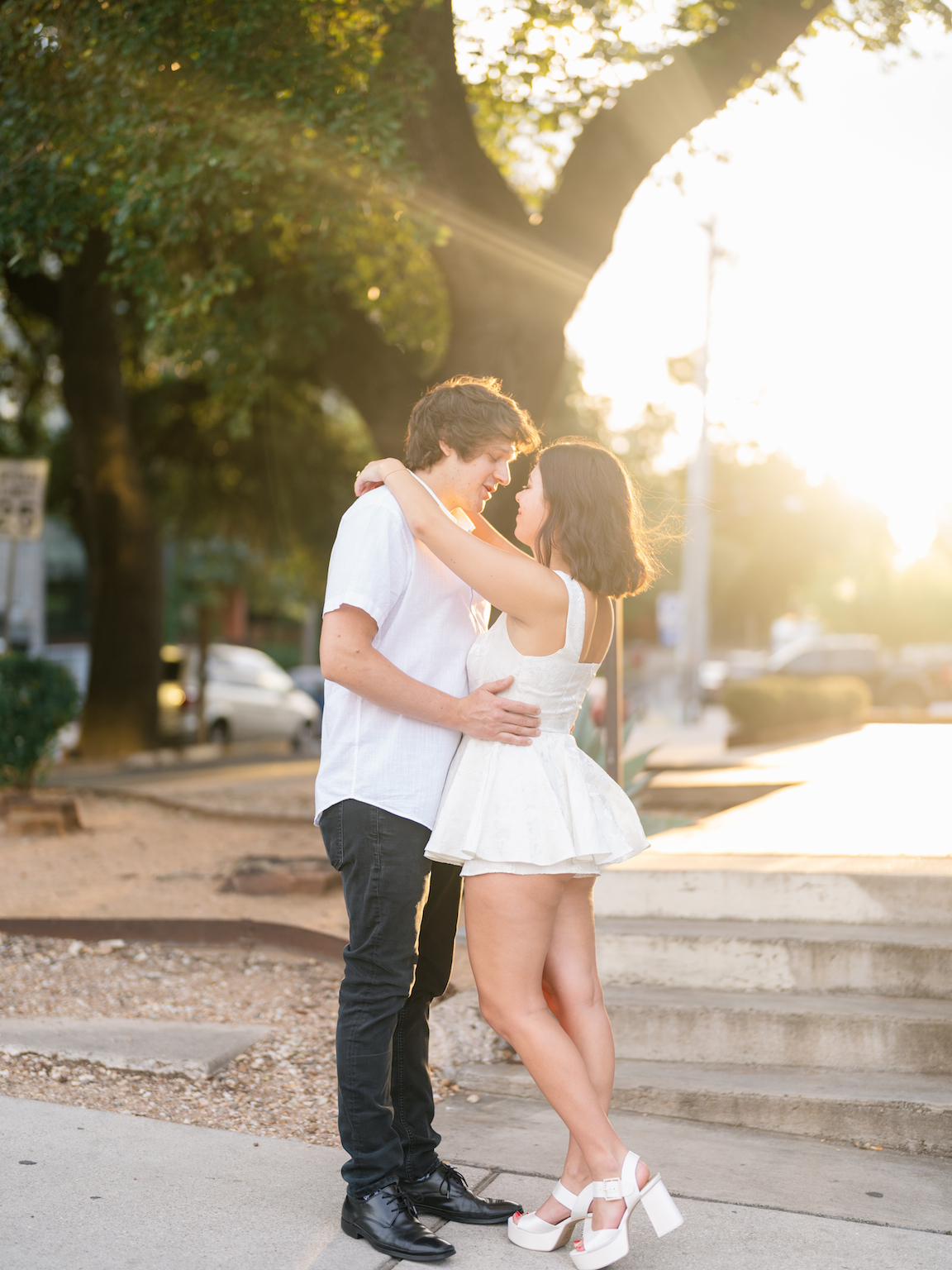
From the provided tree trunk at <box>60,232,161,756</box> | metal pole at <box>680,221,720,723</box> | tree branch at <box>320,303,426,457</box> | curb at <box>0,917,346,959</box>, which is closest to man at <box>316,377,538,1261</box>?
curb at <box>0,917,346,959</box>

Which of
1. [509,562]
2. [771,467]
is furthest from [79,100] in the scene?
[771,467]

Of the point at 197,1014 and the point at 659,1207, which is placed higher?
the point at 659,1207

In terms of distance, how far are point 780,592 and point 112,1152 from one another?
72966mm

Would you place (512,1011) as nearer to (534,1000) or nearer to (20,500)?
(534,1000)

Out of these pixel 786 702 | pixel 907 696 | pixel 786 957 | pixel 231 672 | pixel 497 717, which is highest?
pixel 497 717

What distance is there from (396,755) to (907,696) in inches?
995

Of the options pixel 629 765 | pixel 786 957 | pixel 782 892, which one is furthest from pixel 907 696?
pixel 786 957

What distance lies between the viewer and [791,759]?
12039 millimetres

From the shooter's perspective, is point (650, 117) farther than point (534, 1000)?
Yes

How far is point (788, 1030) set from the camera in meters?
3.89

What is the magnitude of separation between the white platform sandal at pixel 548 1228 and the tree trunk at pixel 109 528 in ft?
42.8

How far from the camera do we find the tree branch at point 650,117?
787cm

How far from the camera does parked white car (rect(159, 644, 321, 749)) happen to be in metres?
20.7

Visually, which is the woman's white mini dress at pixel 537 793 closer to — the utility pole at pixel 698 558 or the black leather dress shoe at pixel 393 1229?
→ the black leather dress shoe at pixel 393 1229
